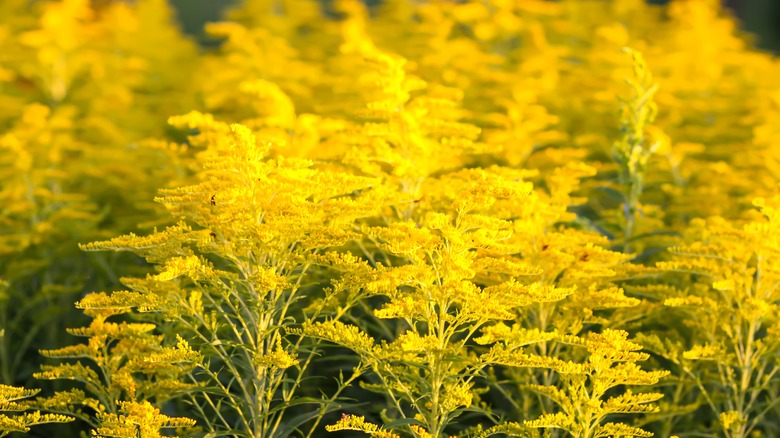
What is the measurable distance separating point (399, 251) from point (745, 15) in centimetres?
1752

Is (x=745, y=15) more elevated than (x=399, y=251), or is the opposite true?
(x=399, y=251)

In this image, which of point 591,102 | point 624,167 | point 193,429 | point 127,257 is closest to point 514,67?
point 591,102

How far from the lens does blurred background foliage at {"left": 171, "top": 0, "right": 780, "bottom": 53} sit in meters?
19.8

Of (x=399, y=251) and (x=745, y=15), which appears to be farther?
(x=745, y=15)

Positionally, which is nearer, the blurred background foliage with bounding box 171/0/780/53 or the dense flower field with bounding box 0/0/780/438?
the dense flower field with bounding box 0/0/780/438

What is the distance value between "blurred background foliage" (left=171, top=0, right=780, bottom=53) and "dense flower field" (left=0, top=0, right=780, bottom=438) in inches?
400

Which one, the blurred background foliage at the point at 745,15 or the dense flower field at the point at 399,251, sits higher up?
the dense flower field at the point at 399,251

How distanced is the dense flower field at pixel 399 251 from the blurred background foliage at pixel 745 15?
10148mm

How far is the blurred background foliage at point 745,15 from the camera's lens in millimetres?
19766

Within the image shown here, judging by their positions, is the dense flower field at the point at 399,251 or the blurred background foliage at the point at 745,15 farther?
the blurred background foliage at the point at 745,15

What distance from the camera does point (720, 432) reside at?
18.9 feet

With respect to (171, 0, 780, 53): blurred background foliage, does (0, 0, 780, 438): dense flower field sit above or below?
above

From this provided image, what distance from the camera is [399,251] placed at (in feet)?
14.8

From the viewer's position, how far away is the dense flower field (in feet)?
15.1
